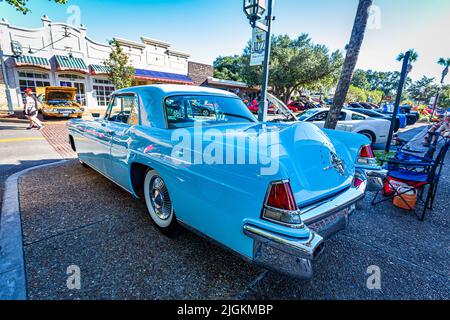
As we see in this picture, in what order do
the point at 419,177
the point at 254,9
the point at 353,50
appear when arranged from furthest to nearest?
the point at 353,50 < the point at 254,9 < the point at 419,177

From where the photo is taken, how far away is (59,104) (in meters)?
13.1

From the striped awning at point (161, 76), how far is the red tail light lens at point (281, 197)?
70.3 ft

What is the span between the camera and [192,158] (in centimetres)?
196

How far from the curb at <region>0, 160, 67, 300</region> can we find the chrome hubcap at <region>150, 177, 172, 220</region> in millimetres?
1249

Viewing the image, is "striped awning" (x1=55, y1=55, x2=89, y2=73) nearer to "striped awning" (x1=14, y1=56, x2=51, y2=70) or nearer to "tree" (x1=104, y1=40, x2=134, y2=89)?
"striped awning" (x1=14, y1=56, x2=51, y2=70)

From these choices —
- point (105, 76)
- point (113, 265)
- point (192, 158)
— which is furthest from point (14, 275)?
point (105, 76)

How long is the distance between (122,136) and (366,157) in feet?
10.0

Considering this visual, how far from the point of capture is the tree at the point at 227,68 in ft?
142

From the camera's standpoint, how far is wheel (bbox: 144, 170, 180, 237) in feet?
8.20

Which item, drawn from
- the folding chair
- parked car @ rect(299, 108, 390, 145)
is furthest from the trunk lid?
parked car @ rect(299, 108, 390, 145)

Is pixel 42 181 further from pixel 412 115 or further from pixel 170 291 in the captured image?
pixel 412 115

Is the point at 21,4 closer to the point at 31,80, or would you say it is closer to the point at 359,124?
the point at 31,80

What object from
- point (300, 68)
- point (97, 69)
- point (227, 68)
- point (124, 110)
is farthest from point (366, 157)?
point (227, 68)

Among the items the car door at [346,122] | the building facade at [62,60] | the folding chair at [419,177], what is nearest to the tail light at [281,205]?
the folding chair at [419,177]
